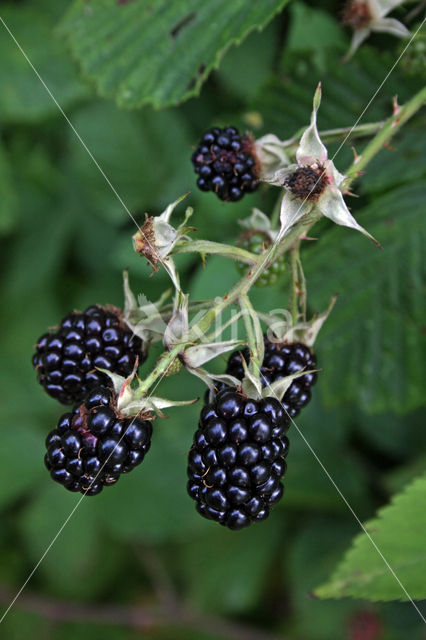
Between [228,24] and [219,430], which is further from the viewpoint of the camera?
[228,24]

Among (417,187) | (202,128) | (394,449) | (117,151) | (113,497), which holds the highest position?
(417,187)

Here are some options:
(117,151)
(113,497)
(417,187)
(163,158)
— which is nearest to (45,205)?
(117,151)

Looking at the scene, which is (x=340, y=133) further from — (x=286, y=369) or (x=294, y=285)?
(x=286, y=369)

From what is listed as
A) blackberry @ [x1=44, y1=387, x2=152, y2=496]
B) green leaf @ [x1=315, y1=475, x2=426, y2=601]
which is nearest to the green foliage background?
green leaf @ [x1=315, y1=475, x2=426, y2=601]

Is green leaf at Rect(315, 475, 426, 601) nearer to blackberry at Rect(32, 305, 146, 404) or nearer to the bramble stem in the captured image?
blackberry at Rect(32, 305, 146, 404)

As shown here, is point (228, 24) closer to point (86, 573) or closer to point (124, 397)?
point (124, 397)

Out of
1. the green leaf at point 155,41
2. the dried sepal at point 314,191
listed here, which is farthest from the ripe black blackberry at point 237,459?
the green leaf at point 155,41
